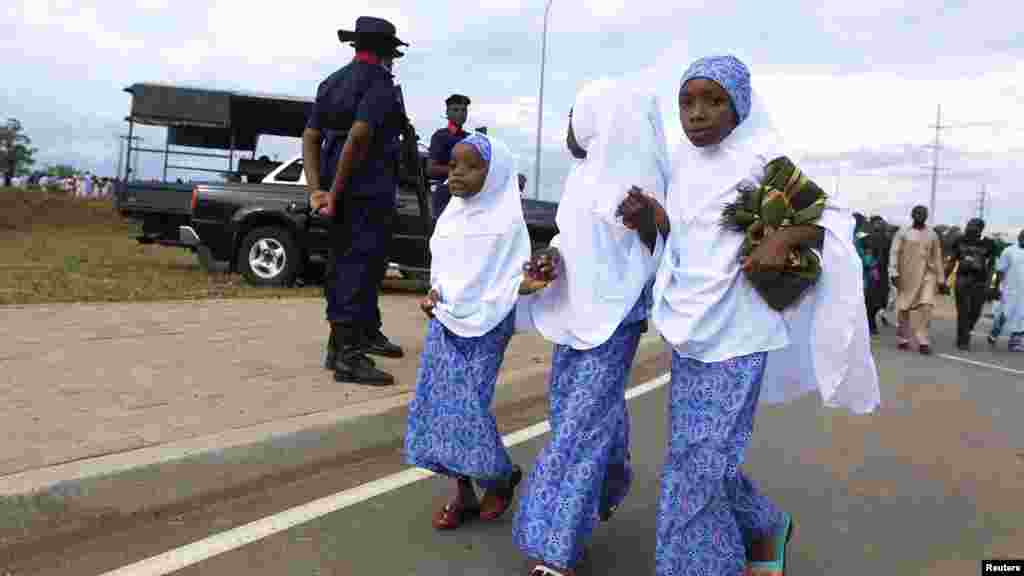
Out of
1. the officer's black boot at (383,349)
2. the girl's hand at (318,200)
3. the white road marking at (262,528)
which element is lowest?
the white road marking at (262,528)

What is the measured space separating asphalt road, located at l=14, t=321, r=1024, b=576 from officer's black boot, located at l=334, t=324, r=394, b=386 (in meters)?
0.98

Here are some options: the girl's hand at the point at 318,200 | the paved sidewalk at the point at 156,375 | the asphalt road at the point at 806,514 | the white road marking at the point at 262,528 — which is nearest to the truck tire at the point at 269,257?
the paved sidewalk at the point at 156,375

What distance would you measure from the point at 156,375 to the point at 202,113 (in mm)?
9864

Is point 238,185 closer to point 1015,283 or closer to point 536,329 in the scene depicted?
point 536,329

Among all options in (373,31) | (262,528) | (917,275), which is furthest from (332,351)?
(917,275)

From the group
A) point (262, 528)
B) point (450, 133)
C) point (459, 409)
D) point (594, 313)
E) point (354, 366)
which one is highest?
point (450, 133)

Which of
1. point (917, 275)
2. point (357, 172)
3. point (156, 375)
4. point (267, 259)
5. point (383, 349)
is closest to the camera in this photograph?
point (357, 172)

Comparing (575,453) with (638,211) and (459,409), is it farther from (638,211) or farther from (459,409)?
(638,211)

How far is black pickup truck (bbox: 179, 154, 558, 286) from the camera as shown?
447 inches

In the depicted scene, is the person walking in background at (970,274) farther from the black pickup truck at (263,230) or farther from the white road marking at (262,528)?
the white road marking at (262,528)

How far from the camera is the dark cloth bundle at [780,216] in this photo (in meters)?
2.59

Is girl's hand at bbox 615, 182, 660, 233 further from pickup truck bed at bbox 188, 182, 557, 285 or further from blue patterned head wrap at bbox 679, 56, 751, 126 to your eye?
pickup truck bed at bbox 188, 182, 557, 285

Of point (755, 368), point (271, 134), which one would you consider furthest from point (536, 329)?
point (271, 134)

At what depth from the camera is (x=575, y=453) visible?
9.29 ft
